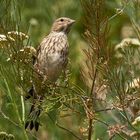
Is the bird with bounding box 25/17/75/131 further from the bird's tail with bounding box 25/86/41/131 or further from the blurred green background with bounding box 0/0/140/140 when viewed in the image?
the blurred green background with bounding box 0/0/140/140

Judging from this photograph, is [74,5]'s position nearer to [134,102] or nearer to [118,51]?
[118,51]

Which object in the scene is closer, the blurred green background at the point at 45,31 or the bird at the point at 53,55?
the blurred green background at the point at 45,31

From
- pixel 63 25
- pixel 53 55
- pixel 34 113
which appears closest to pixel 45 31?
pixel 63 25

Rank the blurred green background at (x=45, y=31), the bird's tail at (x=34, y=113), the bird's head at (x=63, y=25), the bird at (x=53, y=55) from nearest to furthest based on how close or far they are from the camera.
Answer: the blurred green background at (x=45, y=31), the bird's tail at (x=34, y=113), the bird at (x=53, y=55), the bird's head at (x=63, y=25)

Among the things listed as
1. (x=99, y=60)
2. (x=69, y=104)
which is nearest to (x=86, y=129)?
(x=69, y=104)

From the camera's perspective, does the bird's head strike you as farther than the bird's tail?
Yes

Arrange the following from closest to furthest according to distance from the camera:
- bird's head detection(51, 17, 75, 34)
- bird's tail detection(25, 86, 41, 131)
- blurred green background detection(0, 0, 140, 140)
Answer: blurred green background detection(0, 0, 140, 140) → bird's tail detection(25, 86, 41, 131) → bird's head detection(51, 17, 75, 34)

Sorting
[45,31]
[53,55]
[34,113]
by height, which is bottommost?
[45,31]

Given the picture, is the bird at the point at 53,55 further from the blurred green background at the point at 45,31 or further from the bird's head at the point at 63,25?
the blurred green background at the point at 45,31

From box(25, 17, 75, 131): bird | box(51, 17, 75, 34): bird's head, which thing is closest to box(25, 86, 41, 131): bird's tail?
box(25, 17, 75, 131): bird

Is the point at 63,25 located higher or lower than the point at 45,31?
higher

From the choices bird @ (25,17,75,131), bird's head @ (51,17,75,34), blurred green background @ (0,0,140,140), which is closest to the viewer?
blurred green background @ (0,0,140,140)

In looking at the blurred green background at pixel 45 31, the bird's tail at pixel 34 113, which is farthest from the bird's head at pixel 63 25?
the bird's tail at pixel 34 113

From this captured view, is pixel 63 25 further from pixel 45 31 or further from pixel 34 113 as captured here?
pixel 45 31
